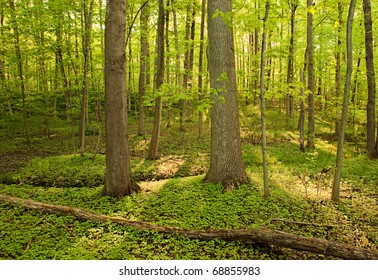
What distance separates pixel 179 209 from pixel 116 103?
296cm

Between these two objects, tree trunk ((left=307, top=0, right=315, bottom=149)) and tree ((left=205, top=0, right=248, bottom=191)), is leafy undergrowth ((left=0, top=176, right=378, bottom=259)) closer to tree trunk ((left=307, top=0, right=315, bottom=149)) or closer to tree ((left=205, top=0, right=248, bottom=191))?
tree ((left=205, top=0, right=248, bottom=191))

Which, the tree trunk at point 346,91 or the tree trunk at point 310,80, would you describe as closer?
the tree trunk at point 346,91

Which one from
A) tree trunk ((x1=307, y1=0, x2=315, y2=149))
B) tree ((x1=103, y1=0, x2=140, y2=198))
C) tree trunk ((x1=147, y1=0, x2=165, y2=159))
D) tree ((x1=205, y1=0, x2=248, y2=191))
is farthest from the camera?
tree trunk ((x1=307, y1=0, x2=315, y2=149))

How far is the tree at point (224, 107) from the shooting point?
6.53 meters

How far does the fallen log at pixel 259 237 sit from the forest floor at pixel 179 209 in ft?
0.41

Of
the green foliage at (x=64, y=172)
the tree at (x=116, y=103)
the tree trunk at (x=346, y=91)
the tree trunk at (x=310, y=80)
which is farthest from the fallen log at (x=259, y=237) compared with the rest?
the tree trunk at (x=310, y=80)

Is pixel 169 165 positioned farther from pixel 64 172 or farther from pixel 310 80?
pixel 310 80

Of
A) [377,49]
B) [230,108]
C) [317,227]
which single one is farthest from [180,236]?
[377,49]

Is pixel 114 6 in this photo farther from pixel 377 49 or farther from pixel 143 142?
pixel 377 49

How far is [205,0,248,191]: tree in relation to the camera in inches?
257

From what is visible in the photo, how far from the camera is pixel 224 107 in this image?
6.66 m

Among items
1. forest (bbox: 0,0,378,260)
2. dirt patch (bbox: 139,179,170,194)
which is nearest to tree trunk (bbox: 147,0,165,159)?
Answer: forest (bbox: 0,0,378,260)

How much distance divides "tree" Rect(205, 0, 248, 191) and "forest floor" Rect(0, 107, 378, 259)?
0.45 meters

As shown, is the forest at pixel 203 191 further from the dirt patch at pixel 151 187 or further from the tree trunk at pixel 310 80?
the tree trunk at pixel 310 80
